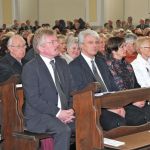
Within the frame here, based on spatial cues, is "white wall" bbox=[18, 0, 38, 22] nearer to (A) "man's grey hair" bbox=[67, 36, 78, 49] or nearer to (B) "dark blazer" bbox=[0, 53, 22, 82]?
(A) "man's grey hair" bbox=[67, 36, 78, 49]

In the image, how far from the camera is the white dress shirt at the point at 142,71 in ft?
19.6

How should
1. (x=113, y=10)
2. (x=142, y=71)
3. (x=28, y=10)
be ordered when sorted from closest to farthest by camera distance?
(x=142, y=71) → (x=113, y=10) → (x=28, y=10)

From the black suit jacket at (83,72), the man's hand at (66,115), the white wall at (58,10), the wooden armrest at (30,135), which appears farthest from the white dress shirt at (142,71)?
the white wall at (58,10)

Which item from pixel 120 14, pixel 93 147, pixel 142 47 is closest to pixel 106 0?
pixel 120 14

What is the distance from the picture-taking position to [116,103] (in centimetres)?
443

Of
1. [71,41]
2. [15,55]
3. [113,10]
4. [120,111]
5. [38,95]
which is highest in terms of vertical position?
[113,10]

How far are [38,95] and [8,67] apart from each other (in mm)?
1377

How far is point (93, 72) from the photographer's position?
5141 mm

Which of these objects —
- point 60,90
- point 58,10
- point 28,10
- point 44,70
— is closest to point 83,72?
point 60,90

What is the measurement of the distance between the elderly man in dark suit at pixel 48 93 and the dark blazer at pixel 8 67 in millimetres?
895

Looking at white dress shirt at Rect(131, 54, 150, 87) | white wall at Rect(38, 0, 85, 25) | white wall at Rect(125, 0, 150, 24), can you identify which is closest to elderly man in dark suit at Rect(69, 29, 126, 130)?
white dress shirt at Rect(131, 54, 150, 87)

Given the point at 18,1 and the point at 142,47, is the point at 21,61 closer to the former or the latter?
the point at 142,47

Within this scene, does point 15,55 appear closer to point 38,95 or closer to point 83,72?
point 83,72

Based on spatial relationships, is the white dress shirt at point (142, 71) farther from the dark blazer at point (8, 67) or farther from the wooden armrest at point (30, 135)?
the wooden armrest at point (30, 135)
